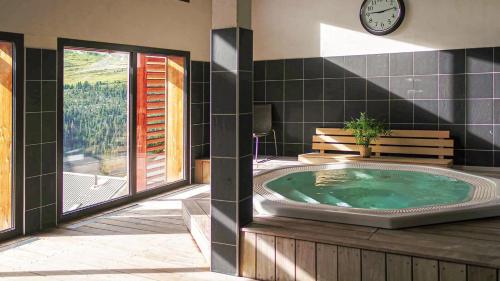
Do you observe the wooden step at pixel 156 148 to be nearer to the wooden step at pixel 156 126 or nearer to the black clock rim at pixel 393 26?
the wooden step at pixel 156 126

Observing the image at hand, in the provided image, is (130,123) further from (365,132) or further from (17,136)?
(365,132)

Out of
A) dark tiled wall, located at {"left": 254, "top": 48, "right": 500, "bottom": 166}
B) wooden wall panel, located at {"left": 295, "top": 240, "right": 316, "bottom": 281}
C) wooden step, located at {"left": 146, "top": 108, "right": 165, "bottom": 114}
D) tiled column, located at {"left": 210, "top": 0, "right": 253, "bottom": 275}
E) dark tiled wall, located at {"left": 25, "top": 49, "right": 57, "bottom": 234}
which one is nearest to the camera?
wooden wall panel, located at {"left": 295, "top": 240, "right": 316, "bottom": 281}

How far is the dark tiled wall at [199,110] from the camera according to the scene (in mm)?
7309

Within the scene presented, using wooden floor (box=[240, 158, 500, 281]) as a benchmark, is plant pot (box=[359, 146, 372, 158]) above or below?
above

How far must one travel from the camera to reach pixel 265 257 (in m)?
3.54

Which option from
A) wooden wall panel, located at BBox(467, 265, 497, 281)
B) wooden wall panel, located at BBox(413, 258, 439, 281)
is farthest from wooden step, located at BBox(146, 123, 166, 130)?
wooden wall panel, located at BBox(467, 265, 497, 281)

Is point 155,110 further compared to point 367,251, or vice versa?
point 155,110

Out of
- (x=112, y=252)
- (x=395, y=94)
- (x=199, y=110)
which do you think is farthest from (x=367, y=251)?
(x=199, y=110)

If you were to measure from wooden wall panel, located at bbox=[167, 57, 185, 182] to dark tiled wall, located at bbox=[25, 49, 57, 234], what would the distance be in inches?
85.5

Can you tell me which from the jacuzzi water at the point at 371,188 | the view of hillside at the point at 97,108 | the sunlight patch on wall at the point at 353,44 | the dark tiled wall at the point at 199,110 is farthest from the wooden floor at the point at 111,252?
the sunlight patch on wall at the point at 353,44

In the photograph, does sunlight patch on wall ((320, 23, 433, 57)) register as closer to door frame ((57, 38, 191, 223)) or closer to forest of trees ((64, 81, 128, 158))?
door frame ((57, 38, 191, 223))

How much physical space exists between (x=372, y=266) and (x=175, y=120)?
4.49 meters

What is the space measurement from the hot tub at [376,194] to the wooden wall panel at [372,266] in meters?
0.51

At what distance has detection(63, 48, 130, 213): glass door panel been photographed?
208 inches
